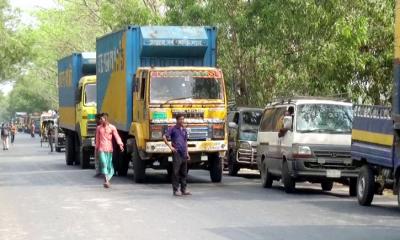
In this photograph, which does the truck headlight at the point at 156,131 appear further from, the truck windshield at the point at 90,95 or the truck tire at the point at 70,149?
the truck tire at the point at 70,149

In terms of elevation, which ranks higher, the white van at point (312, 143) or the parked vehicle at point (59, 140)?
the white van at point (312, 143)

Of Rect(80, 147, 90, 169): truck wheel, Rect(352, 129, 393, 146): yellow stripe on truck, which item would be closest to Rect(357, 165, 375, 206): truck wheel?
Rect(352, 129, 393, 146): yellow stripe on truck

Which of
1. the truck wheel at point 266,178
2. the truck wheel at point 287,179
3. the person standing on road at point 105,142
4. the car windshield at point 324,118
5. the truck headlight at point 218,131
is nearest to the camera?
the truck wheel at point 287,179

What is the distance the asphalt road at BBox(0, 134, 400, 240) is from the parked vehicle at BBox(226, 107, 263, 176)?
3.27 metres

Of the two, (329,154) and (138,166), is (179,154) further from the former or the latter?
(138,166)

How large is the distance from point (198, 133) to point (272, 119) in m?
1.81

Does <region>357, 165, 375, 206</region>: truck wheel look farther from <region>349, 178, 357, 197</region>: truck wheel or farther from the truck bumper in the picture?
the truck bumper

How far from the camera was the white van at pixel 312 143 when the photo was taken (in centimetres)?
1908

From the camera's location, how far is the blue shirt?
18703 mm

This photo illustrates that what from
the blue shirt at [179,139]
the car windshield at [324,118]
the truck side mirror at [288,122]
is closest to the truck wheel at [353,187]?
the car windshield at [324,118]

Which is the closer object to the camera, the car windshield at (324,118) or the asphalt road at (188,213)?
the asphalt road at (188,213)

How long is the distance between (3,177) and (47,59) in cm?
5623

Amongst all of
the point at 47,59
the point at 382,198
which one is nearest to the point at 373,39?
the point at 382,198

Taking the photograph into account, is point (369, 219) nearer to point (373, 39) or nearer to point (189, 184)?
point (189, 184)
